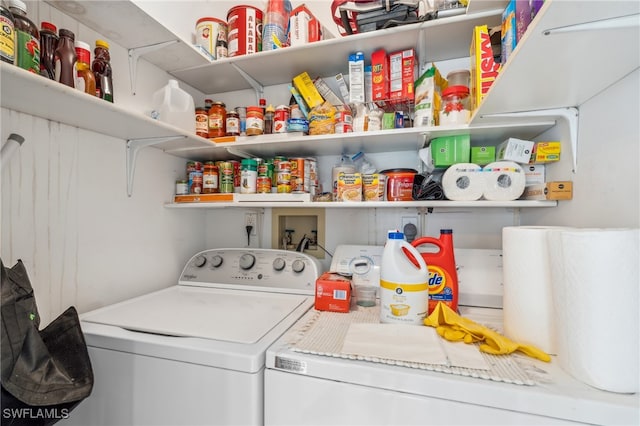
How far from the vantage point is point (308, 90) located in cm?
139

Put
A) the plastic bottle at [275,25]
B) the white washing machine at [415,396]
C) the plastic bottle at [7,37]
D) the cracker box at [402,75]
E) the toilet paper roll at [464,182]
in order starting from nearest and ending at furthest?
the white washing machine at [415,396]
the plastic bottle at [7,37]
the toilet paper roll at [464,182]
the cracker box at [402,75]
the plastic bottle at [275,25]

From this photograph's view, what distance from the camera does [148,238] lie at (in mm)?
1417

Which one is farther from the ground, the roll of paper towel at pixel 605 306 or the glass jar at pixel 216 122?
the glass jar at pixel 216 122

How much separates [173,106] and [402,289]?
1.31 m

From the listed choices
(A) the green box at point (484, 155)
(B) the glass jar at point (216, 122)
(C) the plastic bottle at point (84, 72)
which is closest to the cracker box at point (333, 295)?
(A) the green box at point (484, 155)

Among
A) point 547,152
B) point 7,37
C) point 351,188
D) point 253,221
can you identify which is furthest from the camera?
point 253,221

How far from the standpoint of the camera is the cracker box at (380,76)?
1.22 metres

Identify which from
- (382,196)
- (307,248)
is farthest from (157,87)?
(382,196)

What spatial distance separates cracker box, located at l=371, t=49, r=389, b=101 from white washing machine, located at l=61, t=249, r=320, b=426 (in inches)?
36.6

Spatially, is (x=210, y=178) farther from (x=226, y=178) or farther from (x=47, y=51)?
(x=47, y=51)

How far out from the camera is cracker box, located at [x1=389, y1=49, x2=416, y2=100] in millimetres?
1199

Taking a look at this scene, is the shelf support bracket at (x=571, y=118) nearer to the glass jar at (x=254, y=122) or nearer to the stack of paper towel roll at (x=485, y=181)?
the stack of paper towel roll at (x=485, y=181)


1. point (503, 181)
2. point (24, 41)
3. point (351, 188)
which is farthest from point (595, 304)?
point (24, 41)

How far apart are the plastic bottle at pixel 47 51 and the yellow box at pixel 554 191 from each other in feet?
5.40
